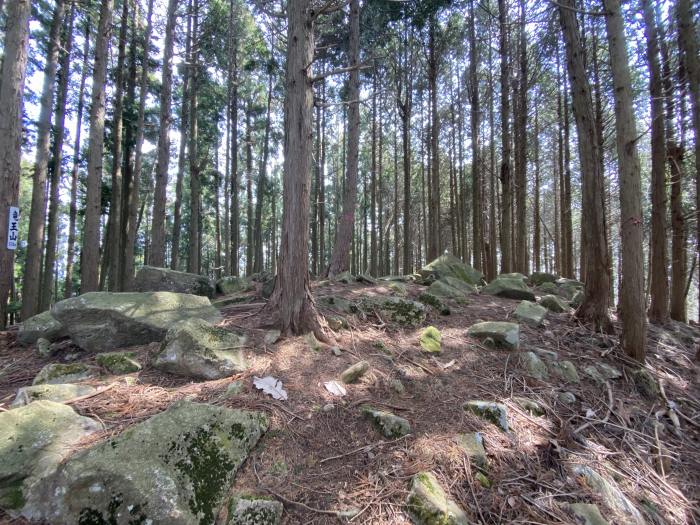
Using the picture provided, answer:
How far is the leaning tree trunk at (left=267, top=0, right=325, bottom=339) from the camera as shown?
395cm

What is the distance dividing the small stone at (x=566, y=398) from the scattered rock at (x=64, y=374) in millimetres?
4298

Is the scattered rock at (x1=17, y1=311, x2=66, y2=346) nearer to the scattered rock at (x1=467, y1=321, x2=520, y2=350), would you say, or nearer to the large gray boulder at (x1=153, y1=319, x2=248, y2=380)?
the large gray boulder at (x1=153, y1=319, x2=248, y2=380)

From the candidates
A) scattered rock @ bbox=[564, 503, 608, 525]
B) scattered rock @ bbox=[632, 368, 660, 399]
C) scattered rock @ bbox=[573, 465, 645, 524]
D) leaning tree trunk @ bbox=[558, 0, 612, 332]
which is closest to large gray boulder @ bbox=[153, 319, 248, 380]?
scattered rock @ bbox=[564, 503, 608, 525]

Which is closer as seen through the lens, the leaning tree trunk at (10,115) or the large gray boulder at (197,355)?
the large gray boulder at (197,355)

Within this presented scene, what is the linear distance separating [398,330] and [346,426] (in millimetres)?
2013

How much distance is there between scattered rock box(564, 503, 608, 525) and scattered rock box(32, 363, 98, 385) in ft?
A: 12.3

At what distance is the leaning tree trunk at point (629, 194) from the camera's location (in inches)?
171

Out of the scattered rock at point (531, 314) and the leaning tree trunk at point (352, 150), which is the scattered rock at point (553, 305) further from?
the leaning tree trunk at point (352, 150)

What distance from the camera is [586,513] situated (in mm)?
2213

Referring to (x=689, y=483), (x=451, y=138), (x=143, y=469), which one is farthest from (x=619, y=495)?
(x=451, y=138)

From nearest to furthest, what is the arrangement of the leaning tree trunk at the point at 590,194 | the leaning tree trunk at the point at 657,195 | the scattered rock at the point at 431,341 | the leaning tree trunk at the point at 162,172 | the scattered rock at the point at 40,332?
1. the scattered rock at the point at 40,332
2. the scattered rock at the point at 431,341
3. the leaning tree trunk at the point at 590,194
4. the leaning tree trunk at the point at 657,195
5. the leaning tree trunk at the point at 162,172

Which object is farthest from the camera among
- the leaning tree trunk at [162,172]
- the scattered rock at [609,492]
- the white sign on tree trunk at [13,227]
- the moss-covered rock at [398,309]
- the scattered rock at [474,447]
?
the leaning tree trunk at [162,172]

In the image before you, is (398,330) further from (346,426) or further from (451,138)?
(451,138)

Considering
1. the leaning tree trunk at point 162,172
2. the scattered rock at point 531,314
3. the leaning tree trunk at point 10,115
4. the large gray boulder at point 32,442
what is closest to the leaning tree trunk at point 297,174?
the large gray boulder at point 32,442
